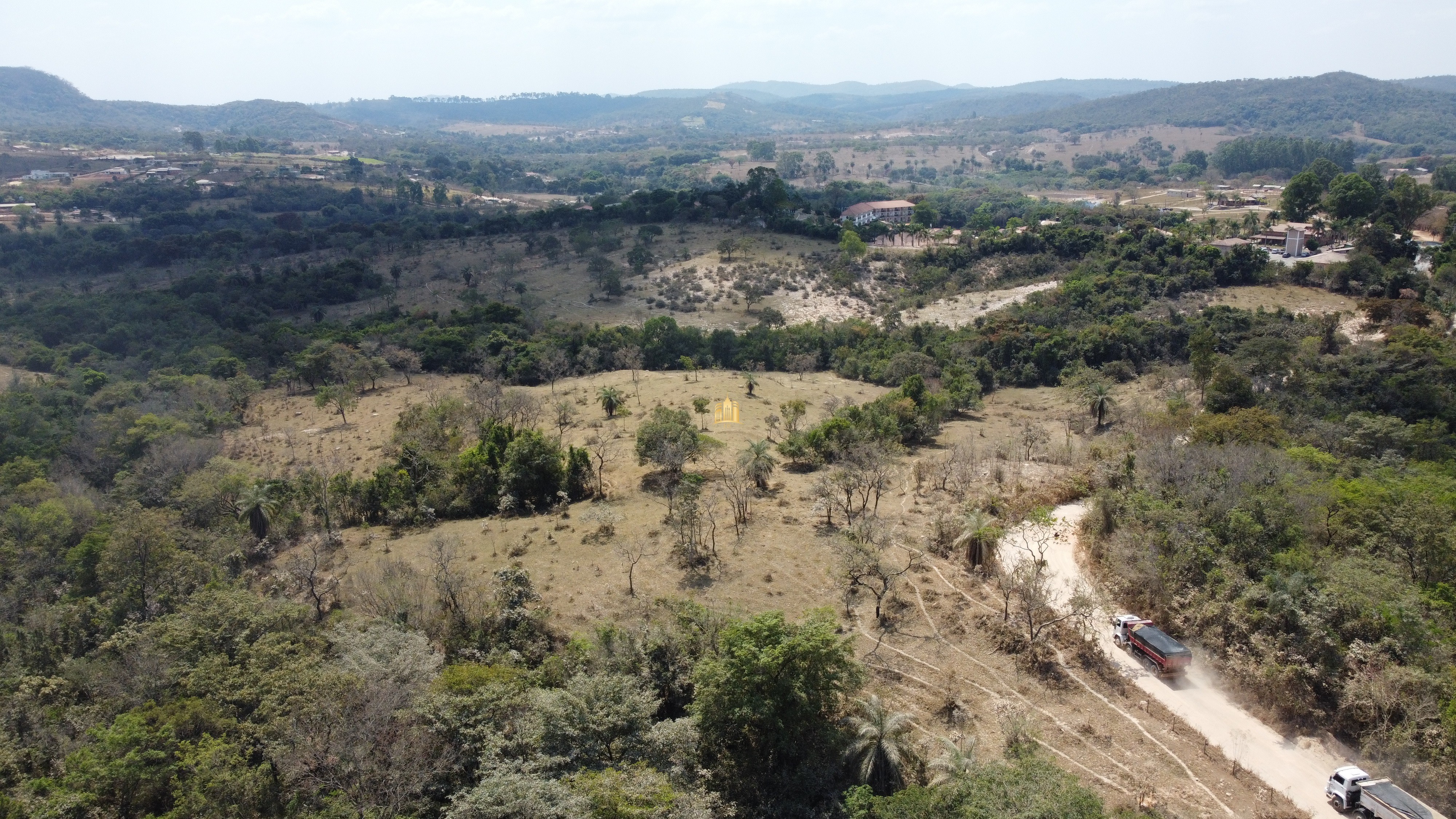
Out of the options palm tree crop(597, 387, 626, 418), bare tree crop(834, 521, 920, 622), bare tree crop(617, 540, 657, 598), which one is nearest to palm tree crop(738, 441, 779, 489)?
bare tree crop(617, 540, 657, 598)

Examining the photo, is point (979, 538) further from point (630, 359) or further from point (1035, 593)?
point (630, 359)

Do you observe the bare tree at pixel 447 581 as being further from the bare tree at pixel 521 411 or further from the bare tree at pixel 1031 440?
the bare tree at pixel 1031 440

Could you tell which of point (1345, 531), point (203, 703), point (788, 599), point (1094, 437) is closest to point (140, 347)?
point (203, 703)

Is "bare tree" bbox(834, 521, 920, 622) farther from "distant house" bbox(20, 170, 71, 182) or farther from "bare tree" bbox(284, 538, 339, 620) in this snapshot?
"distant house" bbox(20, 170, 71, 182)

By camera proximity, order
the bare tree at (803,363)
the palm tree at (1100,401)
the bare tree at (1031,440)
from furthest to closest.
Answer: the bare tree at (803,363) < the palm tree at (1100,401) < the bare tree at (1031,440)

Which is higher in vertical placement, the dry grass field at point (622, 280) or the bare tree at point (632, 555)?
the dry grass field at point (622, 280)

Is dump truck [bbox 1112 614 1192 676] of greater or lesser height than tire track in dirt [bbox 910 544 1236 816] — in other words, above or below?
above

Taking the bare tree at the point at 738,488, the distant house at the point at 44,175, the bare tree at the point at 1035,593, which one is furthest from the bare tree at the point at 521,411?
the distant house at the point at 44,175
